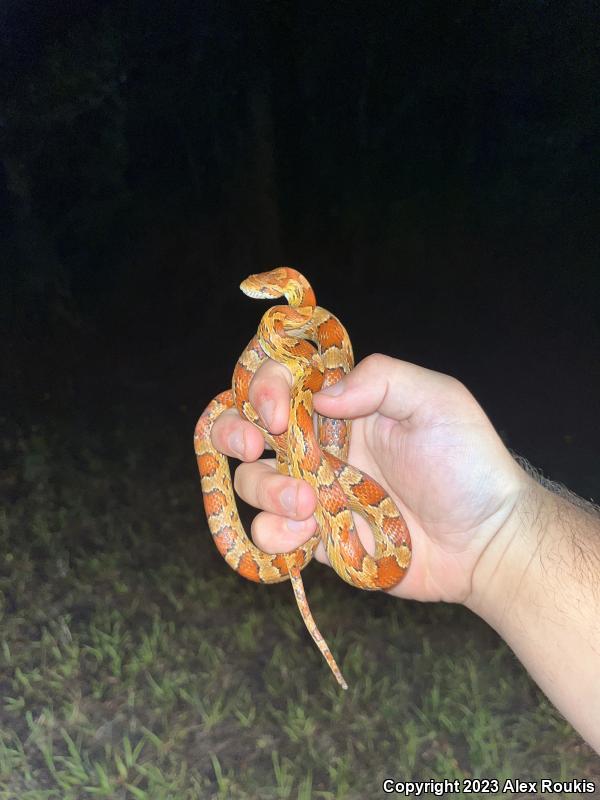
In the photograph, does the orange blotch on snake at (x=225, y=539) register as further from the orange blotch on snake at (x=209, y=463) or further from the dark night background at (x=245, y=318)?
the dark night background at (x=245, y=318)

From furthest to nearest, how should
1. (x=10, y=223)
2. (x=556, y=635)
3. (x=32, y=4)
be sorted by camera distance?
(x=10, y=223) → (x=32, y=4) → (x=556, y=635)

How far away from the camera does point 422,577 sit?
2.27 metres

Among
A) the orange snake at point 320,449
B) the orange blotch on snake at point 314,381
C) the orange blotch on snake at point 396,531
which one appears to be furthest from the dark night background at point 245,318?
the orange blotch on snake at point 314,381

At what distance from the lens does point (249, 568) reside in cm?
254

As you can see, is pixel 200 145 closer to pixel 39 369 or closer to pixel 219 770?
pixel 39 369

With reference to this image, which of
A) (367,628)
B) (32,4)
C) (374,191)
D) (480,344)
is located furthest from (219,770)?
(32,4)

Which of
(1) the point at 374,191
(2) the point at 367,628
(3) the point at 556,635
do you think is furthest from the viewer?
(1) the point at 374,191

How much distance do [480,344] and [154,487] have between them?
1.84 meters

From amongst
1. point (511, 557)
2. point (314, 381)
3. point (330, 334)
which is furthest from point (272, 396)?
point (511, 557)

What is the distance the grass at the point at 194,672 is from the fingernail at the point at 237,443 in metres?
1.15

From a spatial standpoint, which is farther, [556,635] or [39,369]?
[39,369]

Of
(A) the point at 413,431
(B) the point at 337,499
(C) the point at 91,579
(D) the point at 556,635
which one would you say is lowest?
(C) the point at 91,579

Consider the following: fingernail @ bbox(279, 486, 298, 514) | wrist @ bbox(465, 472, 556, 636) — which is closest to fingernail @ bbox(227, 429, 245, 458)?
fingernail @ bbox(279, 486, 298, 514)

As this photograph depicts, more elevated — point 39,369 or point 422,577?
point 39,369
